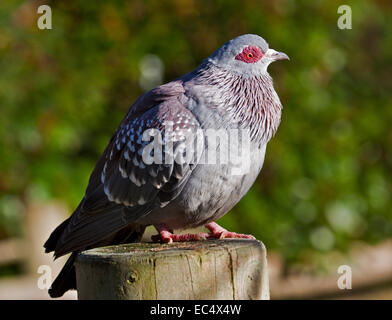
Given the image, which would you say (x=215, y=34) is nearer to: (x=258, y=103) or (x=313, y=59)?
(x=313, y=59)

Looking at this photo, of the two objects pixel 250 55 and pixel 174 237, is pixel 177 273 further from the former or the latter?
pixel 250 55

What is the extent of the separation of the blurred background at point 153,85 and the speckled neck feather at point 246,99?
2946 millimetres

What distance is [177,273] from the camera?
2.73 meters

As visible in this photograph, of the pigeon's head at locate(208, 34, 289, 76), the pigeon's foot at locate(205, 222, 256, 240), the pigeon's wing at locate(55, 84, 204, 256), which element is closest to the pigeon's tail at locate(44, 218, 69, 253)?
the pigeon's wing at locate(55, 84, 204, 256)

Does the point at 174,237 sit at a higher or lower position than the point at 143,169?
lower

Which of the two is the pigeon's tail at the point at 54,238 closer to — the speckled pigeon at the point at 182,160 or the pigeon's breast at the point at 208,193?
the speckled pigeon at the point at 182,160

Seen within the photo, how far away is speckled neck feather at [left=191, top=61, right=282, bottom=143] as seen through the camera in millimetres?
3508

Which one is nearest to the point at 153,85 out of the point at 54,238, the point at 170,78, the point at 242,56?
the point at 170,78

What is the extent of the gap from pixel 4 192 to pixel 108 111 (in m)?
1.40

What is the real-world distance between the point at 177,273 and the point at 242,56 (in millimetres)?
1504

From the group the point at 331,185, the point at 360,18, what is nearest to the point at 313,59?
the point at 360,18

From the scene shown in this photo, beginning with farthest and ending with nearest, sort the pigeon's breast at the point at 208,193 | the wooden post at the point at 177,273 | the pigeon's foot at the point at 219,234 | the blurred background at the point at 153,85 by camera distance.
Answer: the blurred background at the point at 153,85 < the pigeon's foot at the point at 219,234 < the pigeon's breast at the point at 208,193 < the wooden post at the point at 177,273

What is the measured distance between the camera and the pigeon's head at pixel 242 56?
3.67m

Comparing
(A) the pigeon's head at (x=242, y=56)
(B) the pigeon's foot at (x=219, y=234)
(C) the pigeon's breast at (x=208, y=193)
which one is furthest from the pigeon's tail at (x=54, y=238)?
(A) the pigeon's head at (x=242, y=56)
